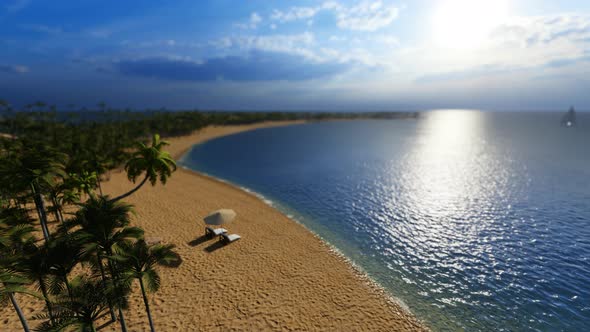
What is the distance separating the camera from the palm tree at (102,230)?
1077 centimetres

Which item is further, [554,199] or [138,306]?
[554,199]

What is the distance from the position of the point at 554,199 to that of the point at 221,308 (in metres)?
51.4

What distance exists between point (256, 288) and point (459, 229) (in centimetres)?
2596

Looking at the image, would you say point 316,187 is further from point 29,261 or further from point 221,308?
point 29,261

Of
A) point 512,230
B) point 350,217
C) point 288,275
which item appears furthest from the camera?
point 350,217

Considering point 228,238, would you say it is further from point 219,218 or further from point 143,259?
point 143,259

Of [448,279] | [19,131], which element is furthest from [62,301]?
[19,131]

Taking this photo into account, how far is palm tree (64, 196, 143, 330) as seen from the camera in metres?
10.8

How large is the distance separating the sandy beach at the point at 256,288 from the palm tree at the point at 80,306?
5.58 m

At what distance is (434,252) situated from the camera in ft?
80.7

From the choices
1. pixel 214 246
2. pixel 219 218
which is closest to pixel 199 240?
pixel 214 246

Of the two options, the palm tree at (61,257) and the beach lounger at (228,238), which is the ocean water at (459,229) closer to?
the beach lounger at (228,238)

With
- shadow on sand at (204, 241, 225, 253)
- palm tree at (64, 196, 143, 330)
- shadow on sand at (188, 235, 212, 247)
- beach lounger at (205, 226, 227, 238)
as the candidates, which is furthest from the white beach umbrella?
palm tree at (64, 196, 143, 330)

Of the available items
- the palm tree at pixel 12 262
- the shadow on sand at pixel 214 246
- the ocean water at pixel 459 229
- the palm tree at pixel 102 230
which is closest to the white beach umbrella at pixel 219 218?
the shadow on sand at pixel 214 246
